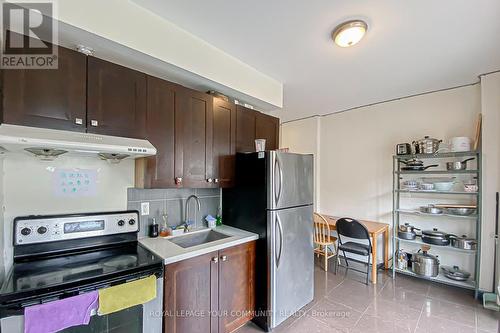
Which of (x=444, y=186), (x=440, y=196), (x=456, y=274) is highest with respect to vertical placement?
(x=444, y=186)

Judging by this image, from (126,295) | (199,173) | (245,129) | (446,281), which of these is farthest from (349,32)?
(446,281)

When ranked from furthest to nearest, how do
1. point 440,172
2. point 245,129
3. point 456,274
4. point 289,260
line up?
point 440,172 → point 456,274 → point 245,129 → point 289,260

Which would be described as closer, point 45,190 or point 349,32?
point 45,190

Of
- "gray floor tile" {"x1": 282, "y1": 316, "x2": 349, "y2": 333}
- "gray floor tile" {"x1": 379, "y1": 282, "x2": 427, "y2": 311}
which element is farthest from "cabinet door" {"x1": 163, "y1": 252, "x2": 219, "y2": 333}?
"gray floor tile" {"x1": 379, "y1": 282, "x2": 427, "y2": 311}

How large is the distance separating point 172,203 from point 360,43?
2.29 meters

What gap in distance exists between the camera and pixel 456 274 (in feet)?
9.09

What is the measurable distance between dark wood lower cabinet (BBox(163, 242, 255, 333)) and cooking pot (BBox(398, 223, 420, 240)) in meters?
2.30

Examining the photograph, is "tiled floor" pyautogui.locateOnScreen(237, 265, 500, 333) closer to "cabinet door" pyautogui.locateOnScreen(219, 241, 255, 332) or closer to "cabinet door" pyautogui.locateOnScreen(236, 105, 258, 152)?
"cabinet door" pyautogui.locateOnScreen(219, 241, 255, 332)

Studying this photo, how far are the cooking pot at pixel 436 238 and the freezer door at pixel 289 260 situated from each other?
165cm

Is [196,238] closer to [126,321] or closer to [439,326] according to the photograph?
[126,321]

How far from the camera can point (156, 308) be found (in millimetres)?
1448

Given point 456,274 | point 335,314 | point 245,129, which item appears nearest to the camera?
point 335,314

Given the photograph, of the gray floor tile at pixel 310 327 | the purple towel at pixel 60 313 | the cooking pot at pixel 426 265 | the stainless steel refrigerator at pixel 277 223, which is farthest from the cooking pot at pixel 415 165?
the purple towel at pixel 60 313

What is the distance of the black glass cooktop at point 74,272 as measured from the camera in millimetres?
1069
